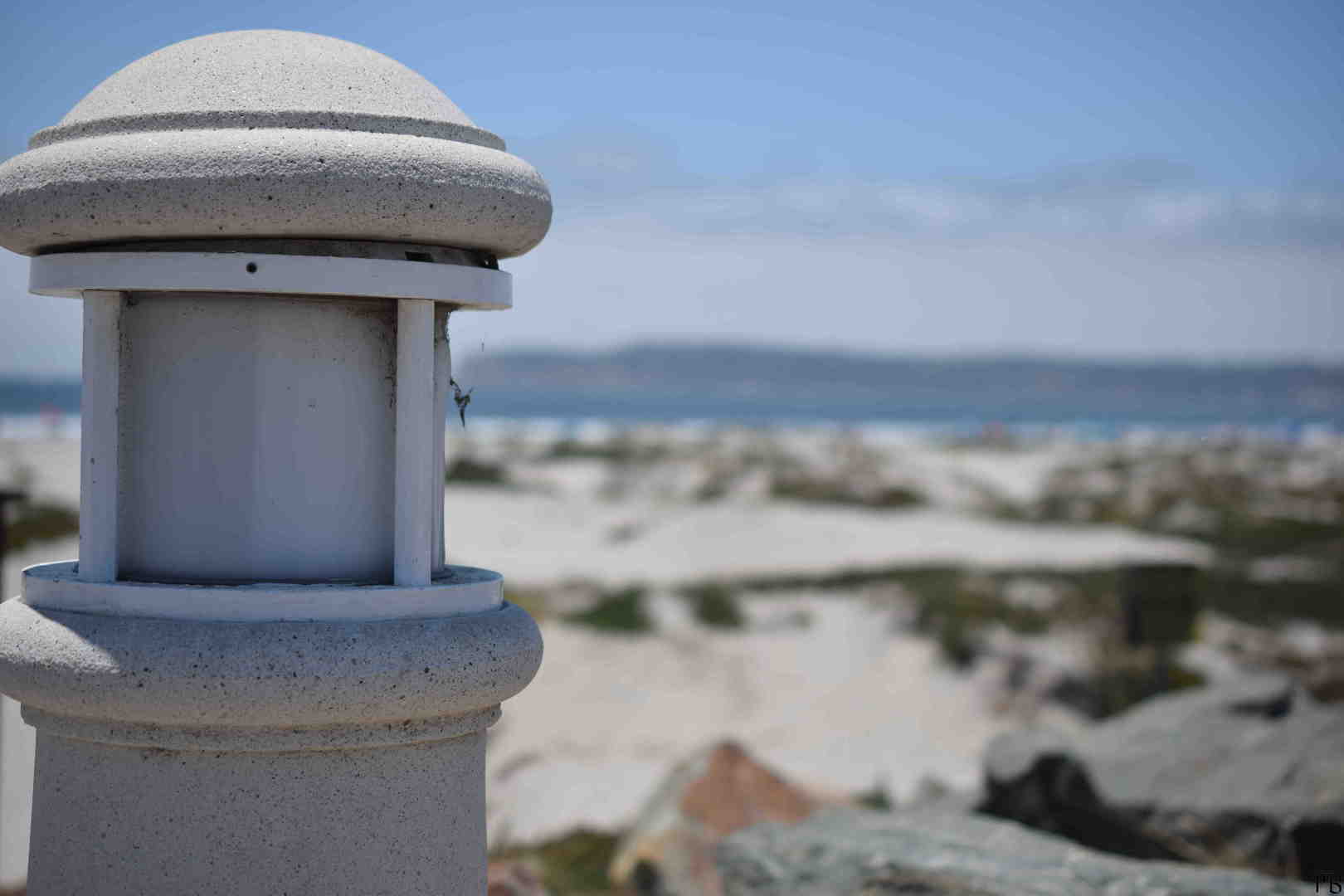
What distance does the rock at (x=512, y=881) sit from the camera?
5.15 m

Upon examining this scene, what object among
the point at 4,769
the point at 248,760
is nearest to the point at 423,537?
the point at 248,760

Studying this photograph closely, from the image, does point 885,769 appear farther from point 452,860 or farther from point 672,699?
point 452,860

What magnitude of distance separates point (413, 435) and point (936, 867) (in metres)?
2.52

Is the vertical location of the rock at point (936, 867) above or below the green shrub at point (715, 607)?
above

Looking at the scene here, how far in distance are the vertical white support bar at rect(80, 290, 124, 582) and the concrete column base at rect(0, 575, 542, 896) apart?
0.16 meters

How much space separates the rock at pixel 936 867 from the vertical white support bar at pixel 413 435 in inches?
91.4

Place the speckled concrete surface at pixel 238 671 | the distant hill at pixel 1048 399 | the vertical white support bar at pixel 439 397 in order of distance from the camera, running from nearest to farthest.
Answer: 1. the speckled concrete surface at pixel 238 671
2. the vertical white support bar at pixel 439 397
3. the distant hill at pixel 1048 399

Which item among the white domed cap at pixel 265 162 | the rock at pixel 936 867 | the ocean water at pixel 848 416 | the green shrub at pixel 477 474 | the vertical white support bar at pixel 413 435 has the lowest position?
the rock at pixel 936 867

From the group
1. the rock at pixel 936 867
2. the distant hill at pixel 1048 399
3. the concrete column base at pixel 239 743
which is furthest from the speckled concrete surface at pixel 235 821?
the distant hill at pixel 1048 399

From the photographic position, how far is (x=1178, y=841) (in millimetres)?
6590

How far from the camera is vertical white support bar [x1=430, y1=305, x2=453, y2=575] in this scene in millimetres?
3211

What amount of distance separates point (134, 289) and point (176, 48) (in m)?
0.57

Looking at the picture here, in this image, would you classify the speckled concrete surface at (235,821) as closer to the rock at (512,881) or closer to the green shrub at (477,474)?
the rock at (512,881)

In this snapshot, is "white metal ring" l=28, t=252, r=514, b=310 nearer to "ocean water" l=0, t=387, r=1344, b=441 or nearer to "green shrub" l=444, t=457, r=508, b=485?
"green shrub" l=444, t=457, r=508, b=485
